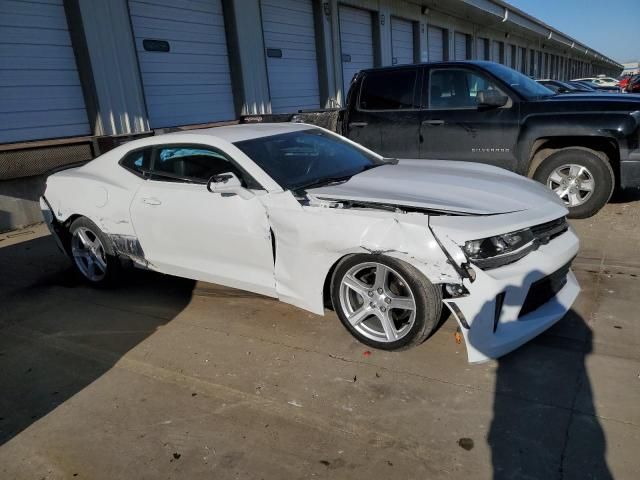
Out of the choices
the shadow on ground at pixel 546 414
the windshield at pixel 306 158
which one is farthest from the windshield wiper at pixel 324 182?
the shadow on ground at pixel 546 414

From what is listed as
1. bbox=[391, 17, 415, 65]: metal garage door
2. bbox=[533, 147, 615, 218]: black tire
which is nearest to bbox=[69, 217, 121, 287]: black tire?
bbox=[533, 147, 615, 218]: black tire

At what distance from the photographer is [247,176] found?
354 centimetres

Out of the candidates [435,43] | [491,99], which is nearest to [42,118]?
[491,99]

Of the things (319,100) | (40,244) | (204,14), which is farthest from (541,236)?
(319,100)

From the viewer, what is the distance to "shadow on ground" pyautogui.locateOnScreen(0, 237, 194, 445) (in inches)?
121

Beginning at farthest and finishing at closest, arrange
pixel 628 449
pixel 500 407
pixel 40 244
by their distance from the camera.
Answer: pixel 40 244 → pixel 500 407 → pixel 628 449

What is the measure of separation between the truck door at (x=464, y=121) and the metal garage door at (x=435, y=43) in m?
15.4

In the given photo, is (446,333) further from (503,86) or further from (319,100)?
(319,100)

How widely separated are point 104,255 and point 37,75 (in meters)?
4.94

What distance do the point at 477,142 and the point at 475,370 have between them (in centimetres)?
373

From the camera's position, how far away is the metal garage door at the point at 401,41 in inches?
698

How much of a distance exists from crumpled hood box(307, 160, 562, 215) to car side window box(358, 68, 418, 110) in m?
2.67

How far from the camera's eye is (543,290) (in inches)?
117

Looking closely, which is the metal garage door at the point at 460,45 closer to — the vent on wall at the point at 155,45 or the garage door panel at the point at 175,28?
the garage door panel at the point at 175,28
